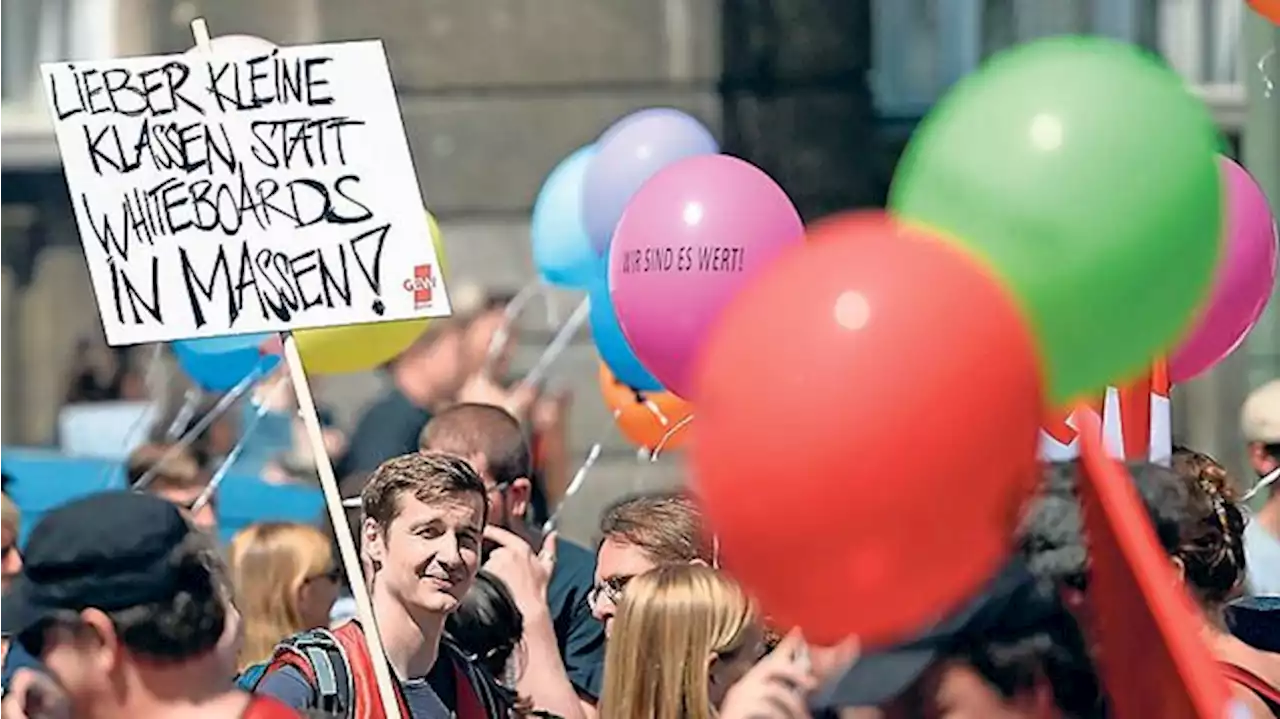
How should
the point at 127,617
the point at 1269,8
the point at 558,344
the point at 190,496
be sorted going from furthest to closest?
the point at 558,344, the point at 190,496, the point at 1269,8, the point at 127,617

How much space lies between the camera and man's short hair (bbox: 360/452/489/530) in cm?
460

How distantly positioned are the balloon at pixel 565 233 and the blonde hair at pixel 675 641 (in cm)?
289

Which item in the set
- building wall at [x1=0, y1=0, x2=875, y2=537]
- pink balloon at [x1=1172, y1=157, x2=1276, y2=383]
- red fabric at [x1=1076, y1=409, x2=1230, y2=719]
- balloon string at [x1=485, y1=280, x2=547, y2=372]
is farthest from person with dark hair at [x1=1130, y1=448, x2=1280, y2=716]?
building wall at [x1=0, y1=0, x2=875, y2=537]

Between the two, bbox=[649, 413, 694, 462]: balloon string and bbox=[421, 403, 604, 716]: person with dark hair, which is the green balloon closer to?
bbox=[421, 403, 604, 716]: person with dark hair

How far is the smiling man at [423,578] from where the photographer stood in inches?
175

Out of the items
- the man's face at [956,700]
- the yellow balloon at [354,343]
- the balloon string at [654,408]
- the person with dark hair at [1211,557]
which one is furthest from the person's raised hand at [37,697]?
the balloon string at [654,408]

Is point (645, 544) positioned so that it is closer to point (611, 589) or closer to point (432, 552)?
point (611, 589)

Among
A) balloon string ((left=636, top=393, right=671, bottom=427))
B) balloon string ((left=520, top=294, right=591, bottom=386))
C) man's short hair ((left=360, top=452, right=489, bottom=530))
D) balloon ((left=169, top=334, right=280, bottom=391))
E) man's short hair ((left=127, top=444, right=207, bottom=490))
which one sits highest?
man's short hair ((left=360, top=452, right=489, bottom=530))

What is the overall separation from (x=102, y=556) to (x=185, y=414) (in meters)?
5.96

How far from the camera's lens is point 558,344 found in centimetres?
1028

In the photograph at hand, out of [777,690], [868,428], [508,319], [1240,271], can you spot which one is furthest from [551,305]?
[868,428]

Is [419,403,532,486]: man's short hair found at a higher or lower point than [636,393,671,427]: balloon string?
higher

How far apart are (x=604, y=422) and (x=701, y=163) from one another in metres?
5.16

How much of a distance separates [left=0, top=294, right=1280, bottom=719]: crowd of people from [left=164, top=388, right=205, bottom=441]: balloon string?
122 inches
